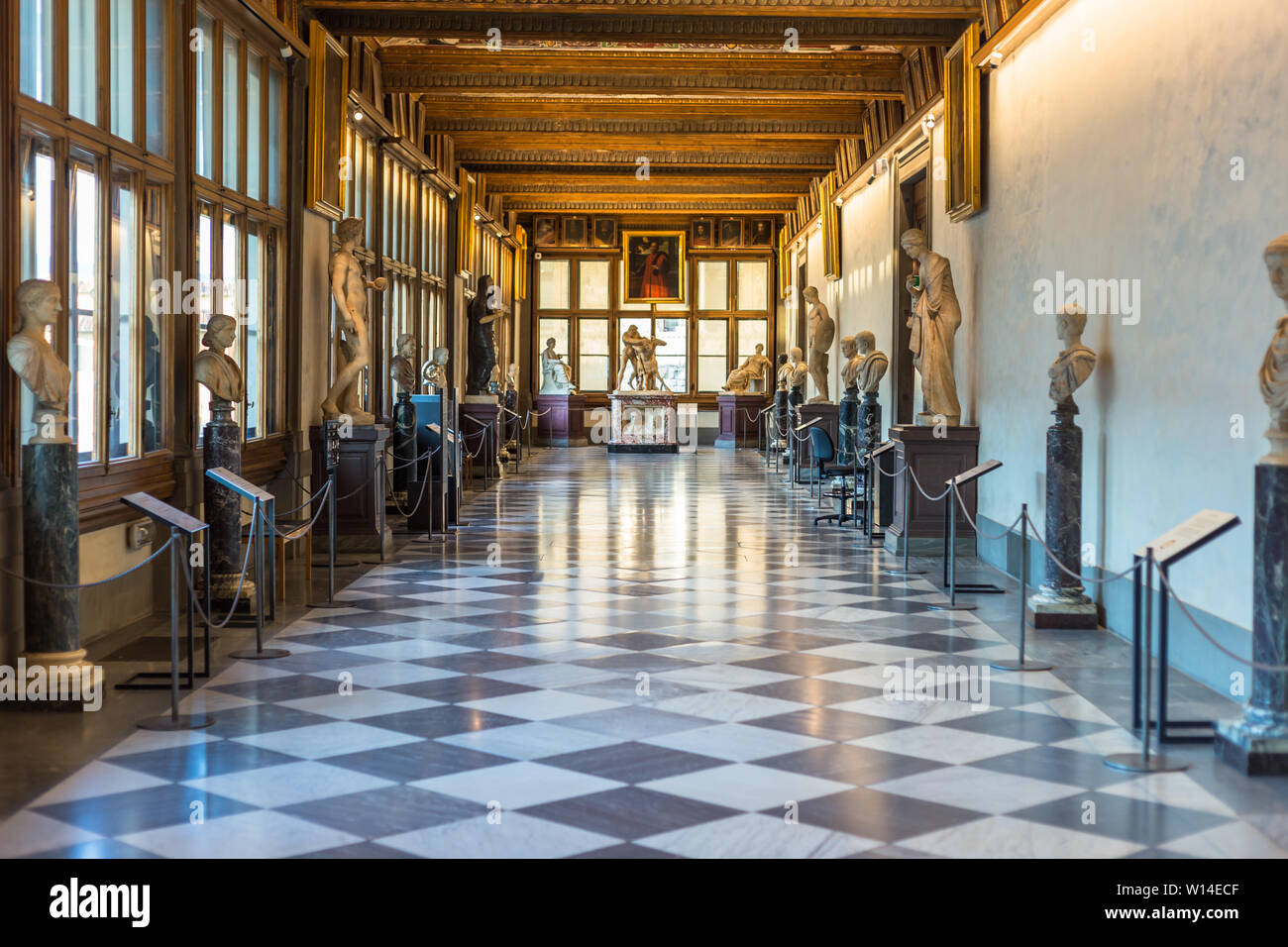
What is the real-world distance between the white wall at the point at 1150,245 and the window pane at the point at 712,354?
75.0 feet

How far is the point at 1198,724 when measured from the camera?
5996 millimetres

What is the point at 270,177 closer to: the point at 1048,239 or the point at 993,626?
the point at 1048,239

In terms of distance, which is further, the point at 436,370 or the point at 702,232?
the point at 702,232

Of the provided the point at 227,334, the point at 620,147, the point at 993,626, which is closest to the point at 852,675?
the point at 993,626

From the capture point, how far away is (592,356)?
35.4 metres

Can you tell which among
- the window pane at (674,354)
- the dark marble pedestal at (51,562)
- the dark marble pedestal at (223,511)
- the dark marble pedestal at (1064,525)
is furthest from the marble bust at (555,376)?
the dark marble pedestal at (51,562)

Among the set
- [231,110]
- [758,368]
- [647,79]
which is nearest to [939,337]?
[647,79]

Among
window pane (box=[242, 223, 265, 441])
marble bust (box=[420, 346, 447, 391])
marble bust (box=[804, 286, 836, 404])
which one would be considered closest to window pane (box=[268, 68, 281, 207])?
window pane (box=[242, 223, 265, 441])

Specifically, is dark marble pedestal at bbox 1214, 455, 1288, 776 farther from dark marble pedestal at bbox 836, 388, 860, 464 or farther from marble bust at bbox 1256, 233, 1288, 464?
dark marble pedestal at bbox 836, 388, 860, 464

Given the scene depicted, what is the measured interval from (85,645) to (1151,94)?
7.14 metres

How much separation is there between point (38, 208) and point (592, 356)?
92.4 ft

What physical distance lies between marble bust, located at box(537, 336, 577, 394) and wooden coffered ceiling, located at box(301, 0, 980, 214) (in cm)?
642

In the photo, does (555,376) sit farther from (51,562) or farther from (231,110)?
(51,562)

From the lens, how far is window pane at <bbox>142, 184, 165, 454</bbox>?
9031 mm
